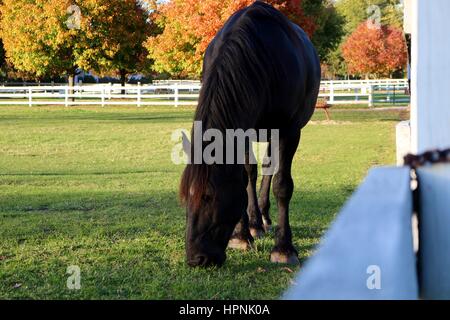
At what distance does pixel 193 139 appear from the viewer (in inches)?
172

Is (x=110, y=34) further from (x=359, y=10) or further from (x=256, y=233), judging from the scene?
(x=359, y=10)

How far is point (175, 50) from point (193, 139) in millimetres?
32901

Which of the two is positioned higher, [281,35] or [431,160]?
[281,35]

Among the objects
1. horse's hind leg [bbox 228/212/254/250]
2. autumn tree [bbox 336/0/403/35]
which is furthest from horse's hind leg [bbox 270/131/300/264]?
autumn tree [bbox 336/0/403/35]

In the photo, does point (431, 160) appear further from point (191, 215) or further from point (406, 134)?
point (406, 134)

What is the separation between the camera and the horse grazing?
443 centimetres

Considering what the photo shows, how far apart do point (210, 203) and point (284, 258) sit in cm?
116

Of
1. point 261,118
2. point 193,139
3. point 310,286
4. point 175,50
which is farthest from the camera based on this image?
point 175,50

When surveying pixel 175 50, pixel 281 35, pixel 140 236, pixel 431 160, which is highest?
pixel 175 50

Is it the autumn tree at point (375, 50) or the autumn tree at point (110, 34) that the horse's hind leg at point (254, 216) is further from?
the autumn tree at point (375, 50)

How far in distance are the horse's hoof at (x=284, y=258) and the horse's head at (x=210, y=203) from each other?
873 millimetres

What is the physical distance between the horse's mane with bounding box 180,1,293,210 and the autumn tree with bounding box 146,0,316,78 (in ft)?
87.5
